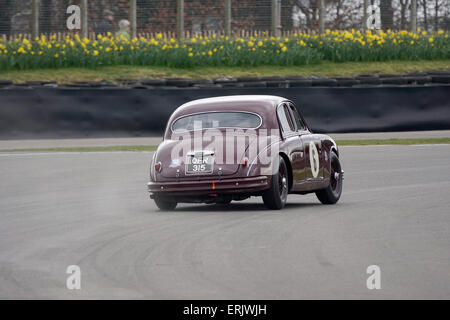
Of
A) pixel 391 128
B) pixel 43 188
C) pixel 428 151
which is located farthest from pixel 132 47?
pixel 43 188

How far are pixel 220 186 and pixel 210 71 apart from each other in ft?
62.1

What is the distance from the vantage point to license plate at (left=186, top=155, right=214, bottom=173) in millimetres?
12031

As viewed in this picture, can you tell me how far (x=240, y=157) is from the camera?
12023mm

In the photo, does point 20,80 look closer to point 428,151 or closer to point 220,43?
point 220,43

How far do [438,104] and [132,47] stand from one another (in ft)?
32.4

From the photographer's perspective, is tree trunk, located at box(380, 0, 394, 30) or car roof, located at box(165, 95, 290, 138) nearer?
car roof, located at box(165, 95, 290, 138)

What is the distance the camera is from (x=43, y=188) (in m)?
15.7

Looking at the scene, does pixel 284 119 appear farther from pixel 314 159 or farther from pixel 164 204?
pixel 164 204

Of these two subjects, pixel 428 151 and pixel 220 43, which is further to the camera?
pixel 220 43

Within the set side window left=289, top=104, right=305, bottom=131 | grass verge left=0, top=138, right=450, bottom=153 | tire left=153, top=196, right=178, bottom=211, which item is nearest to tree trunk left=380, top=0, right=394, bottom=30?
grass verge left=0, top=138, right=450, bottom=153

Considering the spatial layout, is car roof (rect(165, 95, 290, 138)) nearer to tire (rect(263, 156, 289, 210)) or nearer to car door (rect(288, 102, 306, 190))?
car door (rect(288, 102, 306, 190))

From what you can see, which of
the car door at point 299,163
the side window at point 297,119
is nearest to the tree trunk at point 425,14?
the side window at point 297,119

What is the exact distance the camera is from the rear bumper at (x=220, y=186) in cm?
1190

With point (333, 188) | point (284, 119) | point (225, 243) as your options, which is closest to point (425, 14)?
point (333, 188)
